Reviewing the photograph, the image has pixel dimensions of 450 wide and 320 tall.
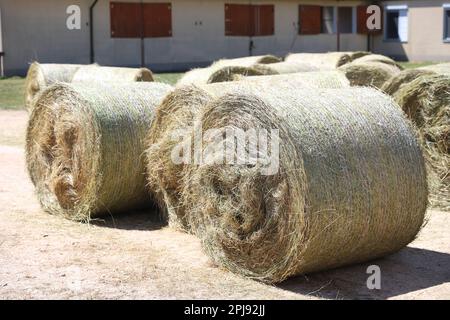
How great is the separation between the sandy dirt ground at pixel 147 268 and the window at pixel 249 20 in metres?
21.7

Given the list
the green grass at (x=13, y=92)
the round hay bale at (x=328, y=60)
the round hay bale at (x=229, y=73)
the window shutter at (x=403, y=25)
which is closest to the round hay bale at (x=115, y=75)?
the round hay bale at (x=229, y=73)

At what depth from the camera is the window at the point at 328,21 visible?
3312 centimetres

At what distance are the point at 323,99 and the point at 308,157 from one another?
0.76m

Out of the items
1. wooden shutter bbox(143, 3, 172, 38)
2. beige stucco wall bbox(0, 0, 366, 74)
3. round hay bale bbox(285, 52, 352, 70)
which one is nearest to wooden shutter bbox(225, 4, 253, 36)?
beige stucco wall bbox(0, 0, 366, 74)

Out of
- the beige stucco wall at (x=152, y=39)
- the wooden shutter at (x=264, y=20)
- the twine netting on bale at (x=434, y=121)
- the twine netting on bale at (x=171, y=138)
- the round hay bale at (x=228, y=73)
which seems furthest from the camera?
the wooden shutter at (x=264, y=20)

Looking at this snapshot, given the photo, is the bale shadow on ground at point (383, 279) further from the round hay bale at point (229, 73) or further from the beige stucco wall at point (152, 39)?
the beige stucco wall at point (152, 39)

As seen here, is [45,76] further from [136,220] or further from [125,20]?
[125,20]

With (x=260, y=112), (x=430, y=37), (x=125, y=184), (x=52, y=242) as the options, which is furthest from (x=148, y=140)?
(x=430, y=37)

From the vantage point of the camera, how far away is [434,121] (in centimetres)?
880

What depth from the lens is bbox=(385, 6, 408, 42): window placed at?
3272cm

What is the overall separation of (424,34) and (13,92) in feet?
59.7

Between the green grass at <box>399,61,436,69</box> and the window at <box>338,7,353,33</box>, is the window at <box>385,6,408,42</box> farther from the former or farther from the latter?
the green grass at <box>399,61,436,69</box>

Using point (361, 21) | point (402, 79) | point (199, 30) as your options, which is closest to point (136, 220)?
point (402, 79)
